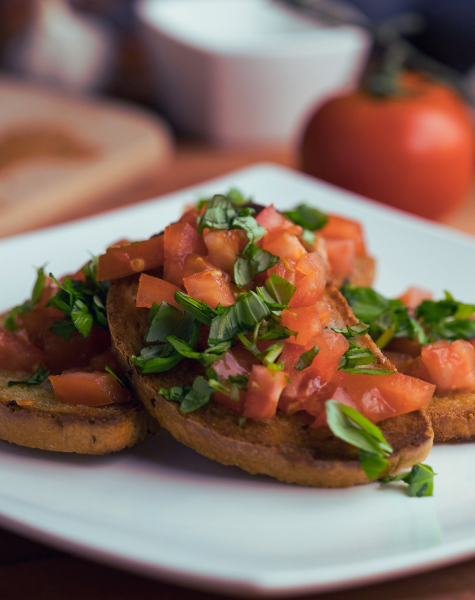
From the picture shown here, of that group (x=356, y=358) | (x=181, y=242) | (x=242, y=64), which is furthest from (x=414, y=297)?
(x=242, y=64)

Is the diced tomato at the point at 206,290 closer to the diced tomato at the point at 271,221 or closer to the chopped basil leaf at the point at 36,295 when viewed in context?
the diced tomato at the point at 271,221

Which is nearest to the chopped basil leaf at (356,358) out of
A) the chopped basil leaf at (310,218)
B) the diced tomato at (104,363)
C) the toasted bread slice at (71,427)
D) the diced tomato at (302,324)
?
the diced tomato at (302,324)

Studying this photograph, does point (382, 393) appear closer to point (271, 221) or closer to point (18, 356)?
point (271, 221)

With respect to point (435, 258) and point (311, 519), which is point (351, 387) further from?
point (435, 258)

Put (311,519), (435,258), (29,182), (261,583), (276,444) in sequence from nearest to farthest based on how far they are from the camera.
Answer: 1. (261,583)
2. (311,519)
3. (276,444)
4. (435,258)
5. (29,182)

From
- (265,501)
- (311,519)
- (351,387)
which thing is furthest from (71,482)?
(351,387)

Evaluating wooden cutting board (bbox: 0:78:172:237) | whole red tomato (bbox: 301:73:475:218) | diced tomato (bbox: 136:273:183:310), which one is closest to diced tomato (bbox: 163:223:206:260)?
diced tomato (bbox: 136:273:183:310)
